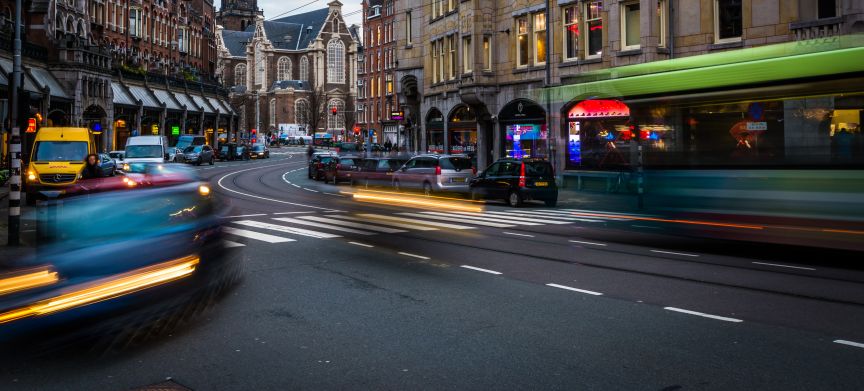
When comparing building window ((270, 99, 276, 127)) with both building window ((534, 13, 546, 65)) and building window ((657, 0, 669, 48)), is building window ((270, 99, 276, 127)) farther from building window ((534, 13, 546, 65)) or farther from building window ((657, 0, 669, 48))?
building window ((657, 0, 669, 48))

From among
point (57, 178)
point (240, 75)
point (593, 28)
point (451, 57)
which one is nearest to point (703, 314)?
point (57, 178)

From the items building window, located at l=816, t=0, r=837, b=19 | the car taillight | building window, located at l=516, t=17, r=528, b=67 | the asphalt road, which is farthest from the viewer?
building window, located at l=516, t=17, r=528, b=67

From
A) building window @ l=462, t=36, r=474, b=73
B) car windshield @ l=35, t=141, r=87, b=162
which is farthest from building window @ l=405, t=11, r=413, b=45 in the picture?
car windshield @ l=35, t=141, r=87, b=162

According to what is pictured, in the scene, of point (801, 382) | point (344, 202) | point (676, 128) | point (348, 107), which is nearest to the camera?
point (801, 382)

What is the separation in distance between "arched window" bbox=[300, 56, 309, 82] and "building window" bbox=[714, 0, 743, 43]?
377 ft

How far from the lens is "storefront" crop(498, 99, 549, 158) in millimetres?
33531

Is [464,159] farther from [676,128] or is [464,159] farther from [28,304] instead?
[28,304]

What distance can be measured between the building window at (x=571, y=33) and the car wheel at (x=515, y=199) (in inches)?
402

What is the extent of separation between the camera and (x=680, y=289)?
895cm

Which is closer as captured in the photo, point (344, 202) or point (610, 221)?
point (610, 221)

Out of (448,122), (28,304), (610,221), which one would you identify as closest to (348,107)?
(448,122)

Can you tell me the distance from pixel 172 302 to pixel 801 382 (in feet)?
18.7

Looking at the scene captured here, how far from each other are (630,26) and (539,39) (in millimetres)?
5519

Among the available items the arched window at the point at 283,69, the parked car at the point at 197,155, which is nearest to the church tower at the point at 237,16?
the arched window at the point at 283,69
